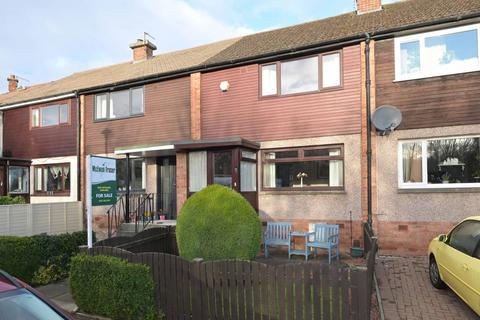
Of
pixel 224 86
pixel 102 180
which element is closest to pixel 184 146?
pixel 224 86

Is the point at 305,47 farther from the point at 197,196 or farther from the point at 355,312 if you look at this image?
the point at 355,312

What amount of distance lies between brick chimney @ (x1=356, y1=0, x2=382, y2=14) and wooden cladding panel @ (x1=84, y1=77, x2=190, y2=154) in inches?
253

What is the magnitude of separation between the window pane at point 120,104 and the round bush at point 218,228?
8369mm

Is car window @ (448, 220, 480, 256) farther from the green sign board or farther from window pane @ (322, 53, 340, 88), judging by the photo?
the green sign board

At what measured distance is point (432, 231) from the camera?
925cm

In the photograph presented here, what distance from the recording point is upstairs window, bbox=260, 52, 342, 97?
423 inches

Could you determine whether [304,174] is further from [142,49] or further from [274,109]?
[142,49]

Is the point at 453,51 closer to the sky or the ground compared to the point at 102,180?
closer to the sky

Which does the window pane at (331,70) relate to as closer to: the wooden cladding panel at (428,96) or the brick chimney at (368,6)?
the wooden cladding panel at (428,96)

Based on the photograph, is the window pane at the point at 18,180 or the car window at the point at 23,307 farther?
the window pane at the point at 18,180

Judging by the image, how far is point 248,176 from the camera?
1091 centimetres

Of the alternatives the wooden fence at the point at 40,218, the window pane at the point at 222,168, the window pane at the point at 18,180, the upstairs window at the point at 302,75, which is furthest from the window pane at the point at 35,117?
the upstairs window at the point at 302,75

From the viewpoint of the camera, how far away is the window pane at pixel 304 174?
10.5 metres

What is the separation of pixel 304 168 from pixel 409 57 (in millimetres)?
3942
